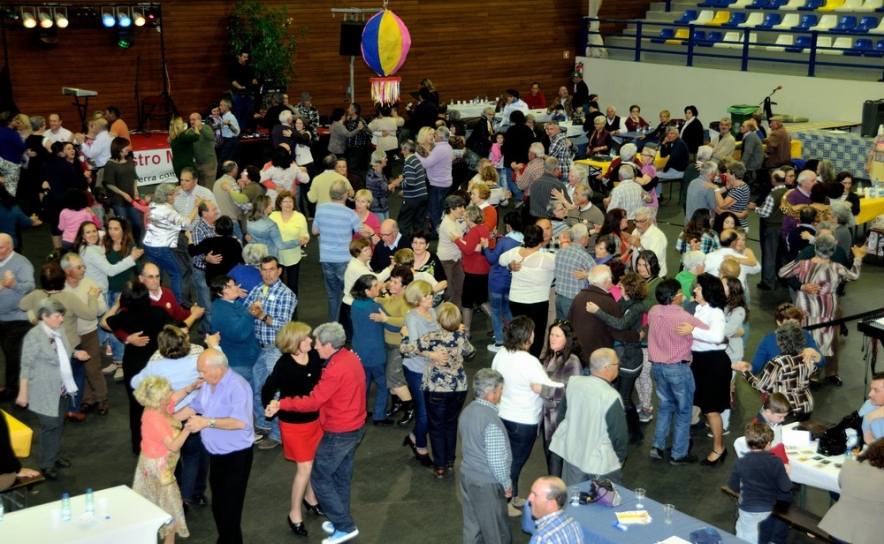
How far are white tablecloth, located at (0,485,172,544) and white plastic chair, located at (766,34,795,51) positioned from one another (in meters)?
15.4

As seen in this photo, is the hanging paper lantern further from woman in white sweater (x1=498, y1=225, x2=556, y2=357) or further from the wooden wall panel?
the wooden wall panel

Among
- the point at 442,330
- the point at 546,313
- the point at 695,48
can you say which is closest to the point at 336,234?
the point at 546,313

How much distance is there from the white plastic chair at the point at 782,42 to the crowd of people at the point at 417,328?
8.10 meters

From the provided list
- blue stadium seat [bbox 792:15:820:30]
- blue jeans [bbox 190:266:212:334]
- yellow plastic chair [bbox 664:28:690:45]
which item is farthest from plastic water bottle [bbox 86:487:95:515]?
blue stadium seat [bbox 792:15:820:30]

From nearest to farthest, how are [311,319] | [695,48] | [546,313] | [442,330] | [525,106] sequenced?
[442,330]
[546,313]
[311,319]
[525,106]
[695,48]

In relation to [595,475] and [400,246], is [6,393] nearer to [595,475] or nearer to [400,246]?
[400,246]

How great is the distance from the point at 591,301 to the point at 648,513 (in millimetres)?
1806

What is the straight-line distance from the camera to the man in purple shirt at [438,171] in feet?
35.2

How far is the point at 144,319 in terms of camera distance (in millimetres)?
6199

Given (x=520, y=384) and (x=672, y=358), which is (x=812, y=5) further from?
(x=520, y=384)

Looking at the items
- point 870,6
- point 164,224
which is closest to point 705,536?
point 164,224

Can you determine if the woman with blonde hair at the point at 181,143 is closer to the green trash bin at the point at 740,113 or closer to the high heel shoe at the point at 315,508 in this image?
the high heel shoe at the point at 315,508

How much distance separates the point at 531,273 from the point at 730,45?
13.1 metres

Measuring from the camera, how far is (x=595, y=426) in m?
5.22
